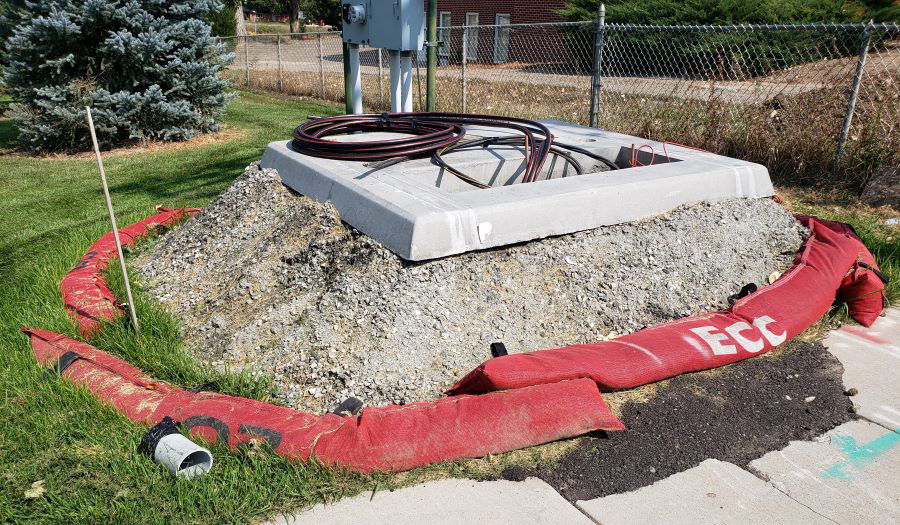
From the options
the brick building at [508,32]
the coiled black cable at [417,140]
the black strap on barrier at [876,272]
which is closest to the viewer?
the black strap on barrier at [876,272]

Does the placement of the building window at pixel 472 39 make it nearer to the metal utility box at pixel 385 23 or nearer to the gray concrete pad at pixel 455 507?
the metal utility box at pixel 385 23

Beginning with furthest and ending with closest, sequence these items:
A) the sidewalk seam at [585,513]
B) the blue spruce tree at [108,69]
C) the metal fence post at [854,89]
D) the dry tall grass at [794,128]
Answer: the blue spruce tree at [108,69] < the dry tall grass at [794,128] < the metal fence post at [854,89] < the sidewalk seam at [585,513]

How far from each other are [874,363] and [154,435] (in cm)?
362

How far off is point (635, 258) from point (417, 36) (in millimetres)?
3189

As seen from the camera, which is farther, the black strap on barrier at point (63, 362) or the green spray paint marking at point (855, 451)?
the black strap on barrier at point (63, 362)

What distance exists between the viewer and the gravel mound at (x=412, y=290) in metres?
3.41

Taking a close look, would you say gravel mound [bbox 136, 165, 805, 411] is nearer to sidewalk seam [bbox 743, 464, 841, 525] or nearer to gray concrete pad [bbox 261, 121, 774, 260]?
gray concrete pad [bbox 261, 121, 774, 260]

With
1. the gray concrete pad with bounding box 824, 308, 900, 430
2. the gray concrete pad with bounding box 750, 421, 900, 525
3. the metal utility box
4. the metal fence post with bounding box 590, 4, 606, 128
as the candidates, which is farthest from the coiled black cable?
the gray concrete pad with bounding box 750, 421, 900, 525

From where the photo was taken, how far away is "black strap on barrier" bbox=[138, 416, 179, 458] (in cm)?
274

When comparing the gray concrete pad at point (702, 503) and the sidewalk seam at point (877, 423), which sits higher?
the sidewalk seam at point (877, 423)

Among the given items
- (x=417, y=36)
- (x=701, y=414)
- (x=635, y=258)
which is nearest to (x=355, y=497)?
(x=701, y=414)

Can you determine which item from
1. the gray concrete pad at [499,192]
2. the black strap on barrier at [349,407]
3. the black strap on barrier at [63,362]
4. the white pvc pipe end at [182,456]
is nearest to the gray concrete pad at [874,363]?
the gray concrete pad at [499,192]

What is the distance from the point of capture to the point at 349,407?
3.08 m

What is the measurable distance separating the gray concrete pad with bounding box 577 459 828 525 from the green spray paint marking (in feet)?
1.04
